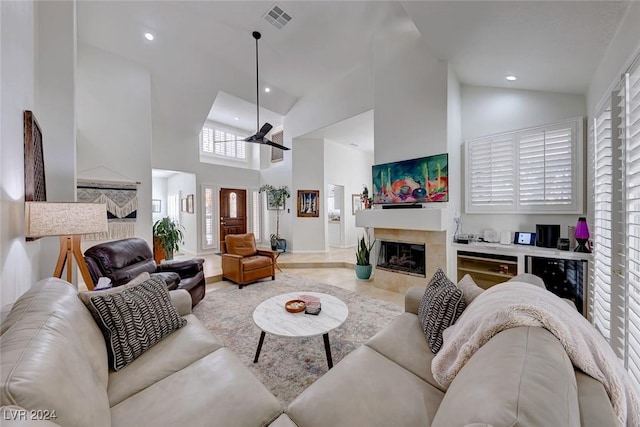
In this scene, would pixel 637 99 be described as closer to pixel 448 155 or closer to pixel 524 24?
pixel 524 24

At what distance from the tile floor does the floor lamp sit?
2053 millimetres

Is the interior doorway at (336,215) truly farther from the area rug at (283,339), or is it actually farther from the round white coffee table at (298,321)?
the round white coffee table at (298,321)

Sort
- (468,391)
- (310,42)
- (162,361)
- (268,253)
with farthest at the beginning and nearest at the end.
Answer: (268,253) < (310,42) < (162,361) < (468,391)

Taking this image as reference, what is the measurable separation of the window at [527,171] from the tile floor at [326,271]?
185cm

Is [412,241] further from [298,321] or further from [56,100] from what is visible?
[56,100]

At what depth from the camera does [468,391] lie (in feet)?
2.24

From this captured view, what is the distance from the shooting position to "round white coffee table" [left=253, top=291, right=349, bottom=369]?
178 centimetres

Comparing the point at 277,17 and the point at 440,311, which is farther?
the point at 277,17

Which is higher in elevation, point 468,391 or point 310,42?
point 310,42

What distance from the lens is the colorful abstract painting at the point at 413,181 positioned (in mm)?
3359

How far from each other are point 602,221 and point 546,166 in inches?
43.6

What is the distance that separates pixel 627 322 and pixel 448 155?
2.29 m

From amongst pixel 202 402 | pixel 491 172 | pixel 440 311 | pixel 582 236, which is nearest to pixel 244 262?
pixel 202 402

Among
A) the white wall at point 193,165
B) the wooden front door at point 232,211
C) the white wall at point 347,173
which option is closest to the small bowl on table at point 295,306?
the white wall at point 347,173
